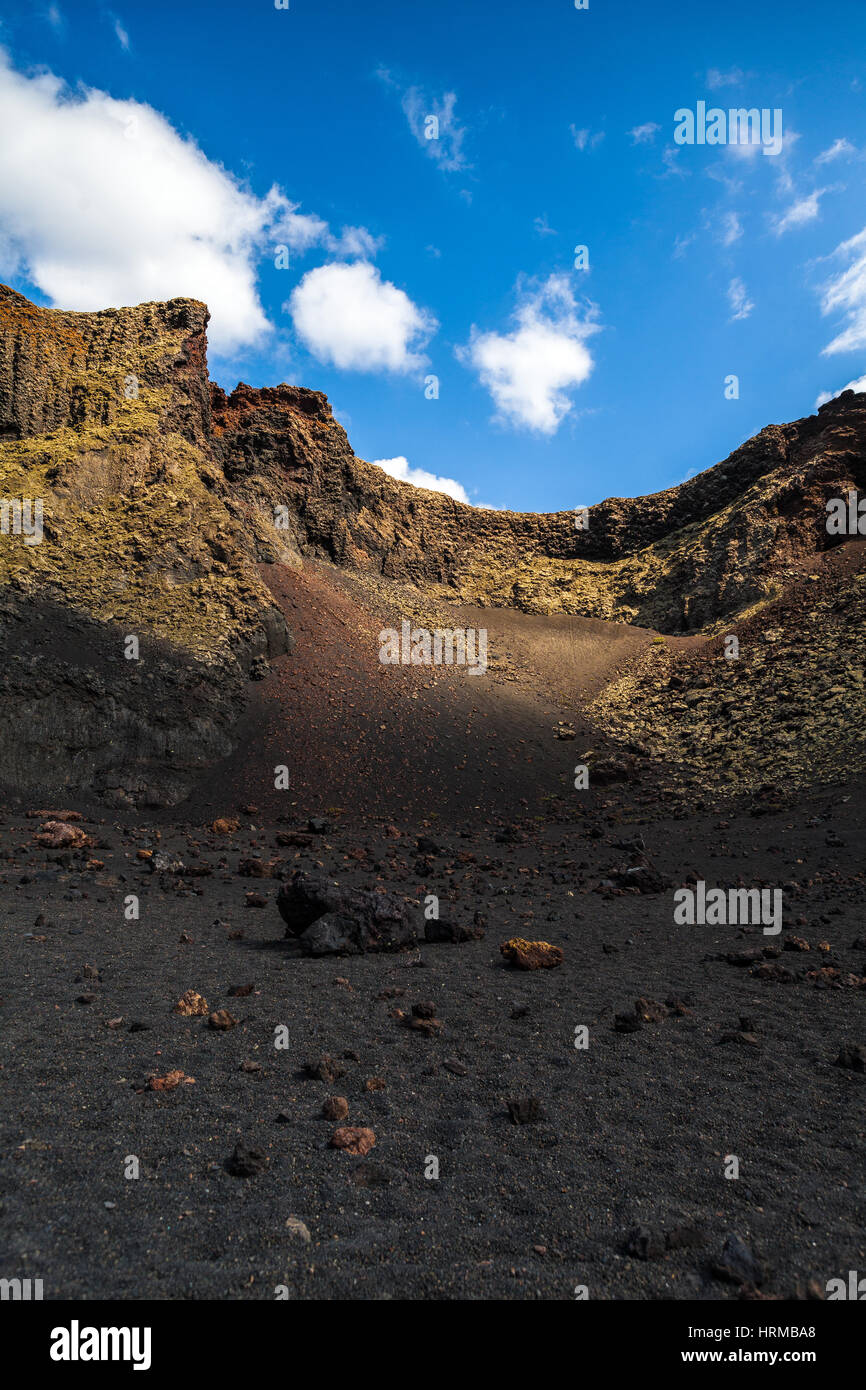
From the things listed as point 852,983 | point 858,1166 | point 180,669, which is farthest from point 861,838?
point 180,669

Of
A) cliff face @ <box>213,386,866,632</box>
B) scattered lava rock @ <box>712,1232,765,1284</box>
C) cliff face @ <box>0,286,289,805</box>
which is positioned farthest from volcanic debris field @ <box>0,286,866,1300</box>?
cliff face @ <box>213,386,866,632</box>

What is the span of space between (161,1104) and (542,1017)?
3779 millimetres

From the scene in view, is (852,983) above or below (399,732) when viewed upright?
below

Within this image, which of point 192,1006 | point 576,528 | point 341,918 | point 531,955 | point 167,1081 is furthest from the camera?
point 576,528

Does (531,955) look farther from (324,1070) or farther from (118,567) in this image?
(118,567)

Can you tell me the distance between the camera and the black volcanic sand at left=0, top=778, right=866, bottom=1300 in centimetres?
279

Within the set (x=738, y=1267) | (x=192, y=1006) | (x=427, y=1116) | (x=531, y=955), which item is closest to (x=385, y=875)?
(x=531, y=955)

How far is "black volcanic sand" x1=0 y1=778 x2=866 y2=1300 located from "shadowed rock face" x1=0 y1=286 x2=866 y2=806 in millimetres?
13308

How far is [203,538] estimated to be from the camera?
29797 millimetres

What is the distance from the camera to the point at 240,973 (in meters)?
7.52

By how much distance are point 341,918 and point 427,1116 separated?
4.93 meters

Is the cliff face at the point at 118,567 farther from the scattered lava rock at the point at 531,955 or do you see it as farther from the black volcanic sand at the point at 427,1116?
the scattered lava rock at the point at 531,955

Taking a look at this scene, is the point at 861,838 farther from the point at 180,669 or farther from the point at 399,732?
the point at 180,669
